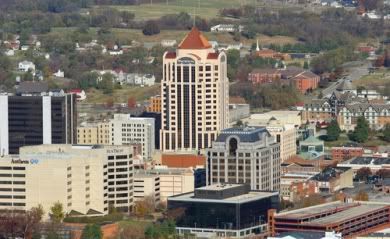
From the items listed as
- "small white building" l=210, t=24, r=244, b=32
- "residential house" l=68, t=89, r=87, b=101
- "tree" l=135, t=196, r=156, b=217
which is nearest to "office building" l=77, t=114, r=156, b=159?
"tree" l=135, t=196, r=156, b=217

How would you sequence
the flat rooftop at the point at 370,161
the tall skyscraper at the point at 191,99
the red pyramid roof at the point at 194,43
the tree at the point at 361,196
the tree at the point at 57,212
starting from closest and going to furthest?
the tree at the point at 57,212, the tree at the point at 361,196, the flat rooftop at the point at 370,161, the tall skyscraper at the point at 191,99, the red pyramid roof at the point at 194,43

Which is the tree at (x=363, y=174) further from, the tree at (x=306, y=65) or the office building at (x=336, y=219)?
the tree at (x=306, y=65)

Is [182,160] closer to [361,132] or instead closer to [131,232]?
[131,232]

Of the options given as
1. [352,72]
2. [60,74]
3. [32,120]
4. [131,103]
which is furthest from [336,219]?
[60,74]

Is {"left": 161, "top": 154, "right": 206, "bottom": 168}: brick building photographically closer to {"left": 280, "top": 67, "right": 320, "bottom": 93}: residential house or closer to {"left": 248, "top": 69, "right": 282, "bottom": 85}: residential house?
{"left": 280, "top": 67, "right": 320, "bottom": 93}: residential house

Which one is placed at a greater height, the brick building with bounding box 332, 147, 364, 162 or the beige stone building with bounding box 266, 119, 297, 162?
the beige stone building with bounding box 266, 119, 297, 162

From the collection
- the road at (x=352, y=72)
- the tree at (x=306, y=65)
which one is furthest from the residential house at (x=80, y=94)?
the tree at (x=306, y=65)
